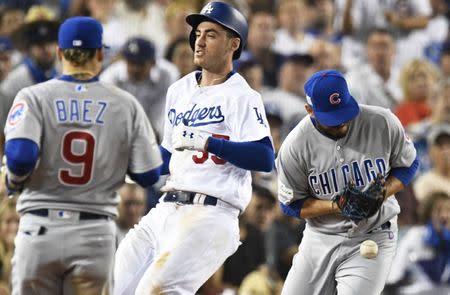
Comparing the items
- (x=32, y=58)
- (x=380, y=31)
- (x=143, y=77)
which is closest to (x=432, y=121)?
(x=380, y=31)

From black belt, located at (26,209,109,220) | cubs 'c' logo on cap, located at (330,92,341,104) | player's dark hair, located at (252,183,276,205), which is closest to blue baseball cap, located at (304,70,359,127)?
Answer: cubs 'c' logo on cap, located at (330,92,341,104)

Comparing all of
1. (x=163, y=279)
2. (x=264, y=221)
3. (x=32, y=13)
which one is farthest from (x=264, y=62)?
(x=163, y=279)

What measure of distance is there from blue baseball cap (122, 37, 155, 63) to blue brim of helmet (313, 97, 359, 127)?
16.3 feet

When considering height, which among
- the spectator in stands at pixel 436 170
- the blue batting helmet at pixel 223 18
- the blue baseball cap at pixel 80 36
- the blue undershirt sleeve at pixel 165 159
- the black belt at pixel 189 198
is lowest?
the spectator in stands at pixel 436 170

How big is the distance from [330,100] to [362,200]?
550 mm

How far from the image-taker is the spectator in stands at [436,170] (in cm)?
1037

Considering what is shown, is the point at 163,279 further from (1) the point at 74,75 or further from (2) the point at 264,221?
(2) the point at 264,221

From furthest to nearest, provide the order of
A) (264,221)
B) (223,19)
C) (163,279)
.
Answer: (264,221) → (223,19) → (163,279)

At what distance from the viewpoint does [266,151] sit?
4883 mm

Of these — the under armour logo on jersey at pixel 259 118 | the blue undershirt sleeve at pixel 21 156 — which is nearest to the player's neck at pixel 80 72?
the blue undershirt sleeve at pixel 21 156

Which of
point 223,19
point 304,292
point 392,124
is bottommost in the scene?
point 304,292

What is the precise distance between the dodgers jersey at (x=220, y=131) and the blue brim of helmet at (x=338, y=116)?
0.33 m

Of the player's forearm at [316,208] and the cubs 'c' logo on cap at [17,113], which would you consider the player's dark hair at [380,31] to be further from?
the cubs 'c' logo on cap at [17,113]

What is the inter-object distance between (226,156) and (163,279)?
672 millimetres
